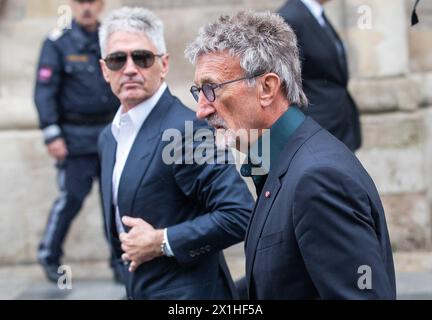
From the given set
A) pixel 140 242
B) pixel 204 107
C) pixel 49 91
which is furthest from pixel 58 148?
pixel 204 107

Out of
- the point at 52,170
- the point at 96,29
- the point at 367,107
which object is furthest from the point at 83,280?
the point at 367,107

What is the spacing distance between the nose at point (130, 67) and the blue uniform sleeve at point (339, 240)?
5.59 feet

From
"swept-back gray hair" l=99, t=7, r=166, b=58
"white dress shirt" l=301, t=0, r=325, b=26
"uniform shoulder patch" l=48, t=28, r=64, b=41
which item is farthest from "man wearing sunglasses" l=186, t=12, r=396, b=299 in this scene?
"uniform shoulder patch" l=48, t=28, r=64, b=41

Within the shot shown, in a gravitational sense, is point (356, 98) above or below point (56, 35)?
below

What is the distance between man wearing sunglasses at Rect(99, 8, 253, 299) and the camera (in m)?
3.70

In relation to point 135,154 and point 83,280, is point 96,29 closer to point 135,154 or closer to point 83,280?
point 83,280

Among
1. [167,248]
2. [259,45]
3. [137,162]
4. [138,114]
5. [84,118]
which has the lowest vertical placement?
[84,118]

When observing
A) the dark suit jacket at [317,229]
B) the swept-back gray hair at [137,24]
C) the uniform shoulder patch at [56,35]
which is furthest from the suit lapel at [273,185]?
the uniform shoulder patch at [56,35]

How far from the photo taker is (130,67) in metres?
4.11

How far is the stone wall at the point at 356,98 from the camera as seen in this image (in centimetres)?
713

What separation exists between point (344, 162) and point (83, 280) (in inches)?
181

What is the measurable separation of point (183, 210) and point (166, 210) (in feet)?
0.22

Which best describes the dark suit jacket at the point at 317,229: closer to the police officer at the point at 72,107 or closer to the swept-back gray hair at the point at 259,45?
the swept-back gray hair at the point at 259,45

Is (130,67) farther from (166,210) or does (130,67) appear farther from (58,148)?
(58,148)
